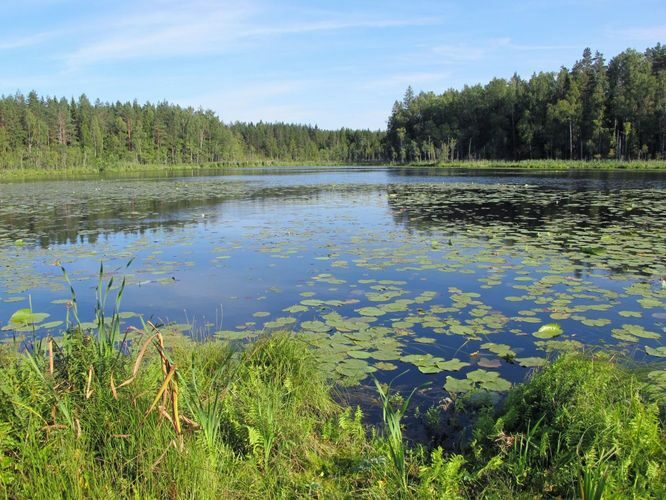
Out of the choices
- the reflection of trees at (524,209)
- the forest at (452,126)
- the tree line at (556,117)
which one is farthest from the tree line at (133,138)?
the reflection of trees at (524,209)

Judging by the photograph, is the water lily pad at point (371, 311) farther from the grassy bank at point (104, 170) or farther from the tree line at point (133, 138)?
the tree line at point (133, 138)

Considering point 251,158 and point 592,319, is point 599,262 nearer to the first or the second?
point 592,319

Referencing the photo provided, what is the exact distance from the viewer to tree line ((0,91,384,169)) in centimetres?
7019

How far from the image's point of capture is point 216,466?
108 inches

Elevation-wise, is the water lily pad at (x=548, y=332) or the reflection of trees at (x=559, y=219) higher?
the reflection of trees at (x=559, y=219)

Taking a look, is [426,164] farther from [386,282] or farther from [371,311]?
[371,311]

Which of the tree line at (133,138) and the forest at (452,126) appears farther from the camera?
the tree line at (133,138)

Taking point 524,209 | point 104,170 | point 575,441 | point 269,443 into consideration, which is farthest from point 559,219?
point 104,170

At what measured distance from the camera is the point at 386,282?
754 centimetres

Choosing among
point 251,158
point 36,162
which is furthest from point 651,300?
point 251,158

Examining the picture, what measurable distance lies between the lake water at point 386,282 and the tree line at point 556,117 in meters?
47.6

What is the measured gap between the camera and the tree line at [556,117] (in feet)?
178

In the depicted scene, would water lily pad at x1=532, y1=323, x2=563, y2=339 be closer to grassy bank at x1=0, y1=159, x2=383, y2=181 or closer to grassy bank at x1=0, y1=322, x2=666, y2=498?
grassy bank at x1=0, y1=322, x2=666, y2=498

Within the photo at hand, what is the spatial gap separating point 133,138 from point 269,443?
9449cm
